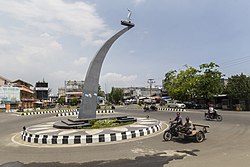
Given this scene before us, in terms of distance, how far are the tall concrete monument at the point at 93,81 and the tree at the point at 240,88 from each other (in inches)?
946

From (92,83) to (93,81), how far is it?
19 centimetres

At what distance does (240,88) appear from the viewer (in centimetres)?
2975

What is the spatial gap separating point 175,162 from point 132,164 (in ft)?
4.22

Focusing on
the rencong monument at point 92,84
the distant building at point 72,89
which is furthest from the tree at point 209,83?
the distant building at point 72,89

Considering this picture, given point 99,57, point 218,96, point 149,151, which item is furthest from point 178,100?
point 149,151

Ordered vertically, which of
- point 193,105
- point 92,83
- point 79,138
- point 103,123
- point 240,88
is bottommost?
point 79,138

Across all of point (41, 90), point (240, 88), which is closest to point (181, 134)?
point (240, 88)

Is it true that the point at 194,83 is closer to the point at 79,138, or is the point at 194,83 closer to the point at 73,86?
the point at 79,138

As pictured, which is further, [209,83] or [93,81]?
[209,83]

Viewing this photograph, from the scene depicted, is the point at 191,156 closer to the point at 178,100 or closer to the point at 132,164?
the point at 132,164

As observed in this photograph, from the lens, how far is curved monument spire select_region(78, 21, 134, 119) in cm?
1292

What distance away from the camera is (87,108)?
1296cm

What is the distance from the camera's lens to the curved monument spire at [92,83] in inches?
509

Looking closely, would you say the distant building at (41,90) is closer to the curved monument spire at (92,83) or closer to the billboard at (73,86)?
the billboard at (73,86)
